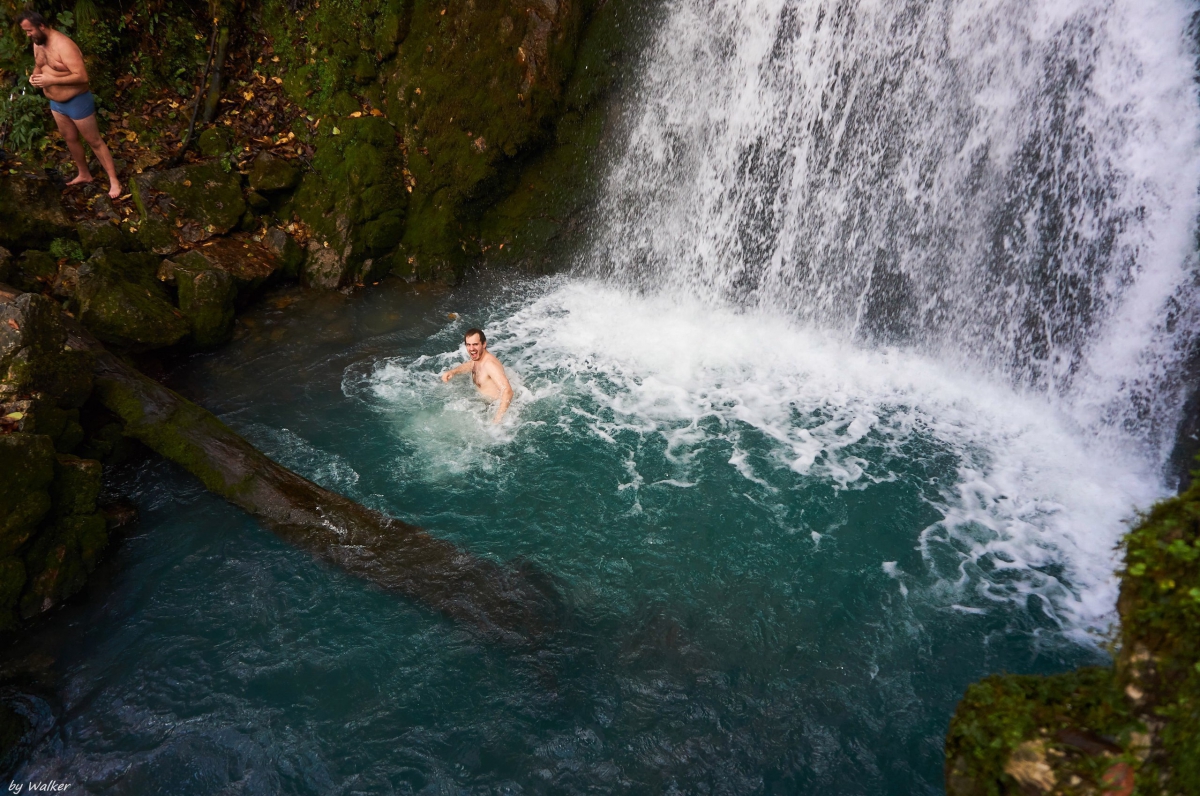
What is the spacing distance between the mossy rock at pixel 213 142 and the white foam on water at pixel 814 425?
4563mm

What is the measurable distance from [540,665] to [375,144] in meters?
8.40

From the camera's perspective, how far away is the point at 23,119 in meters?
9.05

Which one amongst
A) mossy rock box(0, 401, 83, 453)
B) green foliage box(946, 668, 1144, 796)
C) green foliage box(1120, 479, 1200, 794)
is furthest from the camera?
mossy rock box(0, 401, 83, 453)

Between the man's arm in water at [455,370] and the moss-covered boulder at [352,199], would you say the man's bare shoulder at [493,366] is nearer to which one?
the man's arm in water at [455,370]

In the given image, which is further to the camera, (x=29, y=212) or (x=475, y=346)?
(x=29, y=212)

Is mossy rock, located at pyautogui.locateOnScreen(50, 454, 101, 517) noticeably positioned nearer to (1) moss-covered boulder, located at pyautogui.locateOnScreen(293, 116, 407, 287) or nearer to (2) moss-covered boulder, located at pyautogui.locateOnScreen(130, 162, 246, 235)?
(2) moss-covered boulder, located at pyautogui.locateOnScreen(130, 162, 246, 235)

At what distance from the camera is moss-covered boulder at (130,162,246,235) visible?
9.18 meters

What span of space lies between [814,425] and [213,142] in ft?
30.7

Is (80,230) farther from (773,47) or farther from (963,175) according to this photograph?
(963,175)

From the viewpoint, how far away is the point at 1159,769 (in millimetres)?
2545

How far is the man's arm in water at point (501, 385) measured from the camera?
24.4 ft

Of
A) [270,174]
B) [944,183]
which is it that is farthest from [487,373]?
[944,183]

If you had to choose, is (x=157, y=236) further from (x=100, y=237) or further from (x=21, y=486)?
(x=21, y=486)

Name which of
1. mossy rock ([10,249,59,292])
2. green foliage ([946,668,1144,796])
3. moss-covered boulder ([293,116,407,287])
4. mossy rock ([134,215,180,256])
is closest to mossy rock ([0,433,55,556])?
mossy rock ([10,249,59,292])
